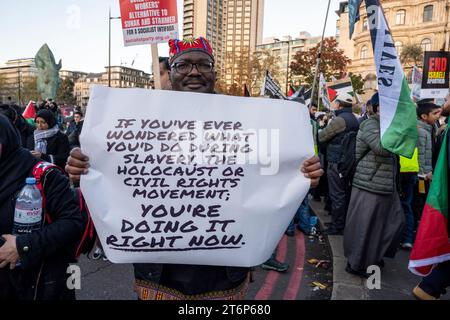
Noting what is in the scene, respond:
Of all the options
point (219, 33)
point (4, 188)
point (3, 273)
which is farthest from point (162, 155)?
point (219, 33)

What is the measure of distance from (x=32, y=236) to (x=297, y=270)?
10.4 ft

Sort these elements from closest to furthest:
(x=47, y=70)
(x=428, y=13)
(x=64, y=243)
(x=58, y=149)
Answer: (x=64, y=243)
(x=58, y=149)
(x=47, y=70)
(x=428, y=13)

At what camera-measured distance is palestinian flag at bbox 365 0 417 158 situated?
2.83 metres

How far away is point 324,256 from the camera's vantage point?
15.5 ft

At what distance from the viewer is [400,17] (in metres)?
53.7

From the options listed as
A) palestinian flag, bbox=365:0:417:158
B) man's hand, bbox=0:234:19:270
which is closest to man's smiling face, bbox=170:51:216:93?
man's hand, bbox=0:234:19:270

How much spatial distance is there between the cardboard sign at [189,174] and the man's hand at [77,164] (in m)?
0.03

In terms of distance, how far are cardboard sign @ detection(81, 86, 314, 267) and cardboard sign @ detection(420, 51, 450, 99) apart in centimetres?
746

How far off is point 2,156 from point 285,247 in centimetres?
399

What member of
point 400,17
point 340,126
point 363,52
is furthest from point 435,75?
point 400,17

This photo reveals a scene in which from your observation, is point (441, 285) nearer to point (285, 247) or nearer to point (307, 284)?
point (307, 284)

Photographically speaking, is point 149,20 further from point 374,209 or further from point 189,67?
point 374,209

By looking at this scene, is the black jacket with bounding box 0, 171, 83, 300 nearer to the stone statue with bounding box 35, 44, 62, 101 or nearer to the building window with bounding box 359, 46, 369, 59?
the stone statue with bounding box 35, 44, 62, 101

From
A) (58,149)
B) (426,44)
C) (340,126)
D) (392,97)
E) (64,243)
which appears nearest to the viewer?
(64,243)
